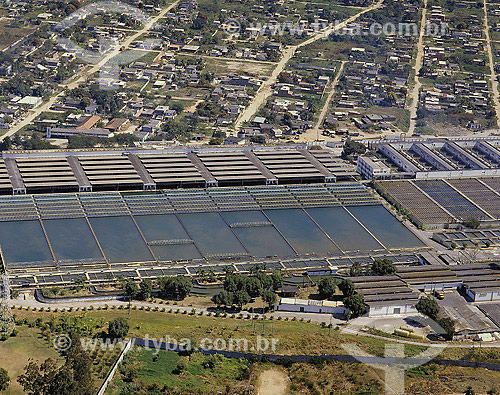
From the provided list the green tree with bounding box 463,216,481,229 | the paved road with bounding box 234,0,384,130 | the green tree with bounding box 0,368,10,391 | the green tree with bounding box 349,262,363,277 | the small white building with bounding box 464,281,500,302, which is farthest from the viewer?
the paved road with bounding box 234,0,384,130

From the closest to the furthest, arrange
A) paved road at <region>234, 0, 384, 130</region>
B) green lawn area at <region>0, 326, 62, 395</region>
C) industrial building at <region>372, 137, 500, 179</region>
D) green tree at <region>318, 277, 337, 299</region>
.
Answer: green lawn area at <region>0, 326, 62, 395</region>, green tree at <region>318, 277, 337, 299</region>, industrial building at <region>372, 137, 500, 179</region>, paved road at <region>234, 0, 384, 130</region>

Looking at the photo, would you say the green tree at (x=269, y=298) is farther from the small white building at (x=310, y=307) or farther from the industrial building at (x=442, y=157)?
the industrial building at (x=442, y=157)

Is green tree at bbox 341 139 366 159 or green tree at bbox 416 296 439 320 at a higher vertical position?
green tree at bbox 416 296 439 320

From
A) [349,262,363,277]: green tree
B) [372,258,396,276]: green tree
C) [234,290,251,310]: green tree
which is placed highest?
[234,290,251,310]: green tree

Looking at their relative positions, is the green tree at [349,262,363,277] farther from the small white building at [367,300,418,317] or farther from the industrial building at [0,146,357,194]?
the industrial building at [0,146,357,194]

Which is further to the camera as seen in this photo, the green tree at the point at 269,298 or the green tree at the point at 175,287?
the green tree at the point at 175,287

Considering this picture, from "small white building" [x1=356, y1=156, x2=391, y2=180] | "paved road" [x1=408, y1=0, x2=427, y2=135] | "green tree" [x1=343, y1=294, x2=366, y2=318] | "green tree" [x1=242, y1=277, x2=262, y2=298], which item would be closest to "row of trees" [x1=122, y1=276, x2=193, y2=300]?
"green tree" [x1=242, y1=277, x2=262, y2=298]

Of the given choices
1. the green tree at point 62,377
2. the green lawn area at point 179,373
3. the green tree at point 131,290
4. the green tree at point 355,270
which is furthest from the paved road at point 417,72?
the green tree at point 62,377

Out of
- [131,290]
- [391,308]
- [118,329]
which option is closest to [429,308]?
[391,308]
